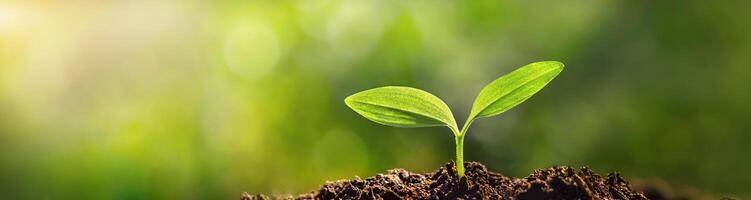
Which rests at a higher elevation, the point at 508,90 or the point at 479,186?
the point at 508,90

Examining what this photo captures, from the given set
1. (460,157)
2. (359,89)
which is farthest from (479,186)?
(359,89)

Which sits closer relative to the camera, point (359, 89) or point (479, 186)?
point (479, 186)

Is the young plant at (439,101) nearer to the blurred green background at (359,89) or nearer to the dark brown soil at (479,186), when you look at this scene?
the dark brown soil at (479,186)

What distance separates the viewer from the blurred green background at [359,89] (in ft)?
7.01

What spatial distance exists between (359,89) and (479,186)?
5.02ft

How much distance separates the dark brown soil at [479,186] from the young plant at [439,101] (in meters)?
0.03

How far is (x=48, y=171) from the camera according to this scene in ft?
6.93

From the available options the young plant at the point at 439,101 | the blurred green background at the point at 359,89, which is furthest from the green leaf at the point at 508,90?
the blurred green background at the point at 359,89

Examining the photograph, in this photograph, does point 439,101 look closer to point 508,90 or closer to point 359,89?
point 508,90

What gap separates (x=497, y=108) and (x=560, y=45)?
1.64 meters

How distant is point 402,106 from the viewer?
2.64 feet

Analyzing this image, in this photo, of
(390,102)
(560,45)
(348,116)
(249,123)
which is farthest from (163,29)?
(390,102)

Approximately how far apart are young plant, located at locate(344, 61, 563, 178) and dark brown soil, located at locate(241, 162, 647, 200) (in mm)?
30

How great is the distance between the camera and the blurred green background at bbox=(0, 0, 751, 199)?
7.01 ft
